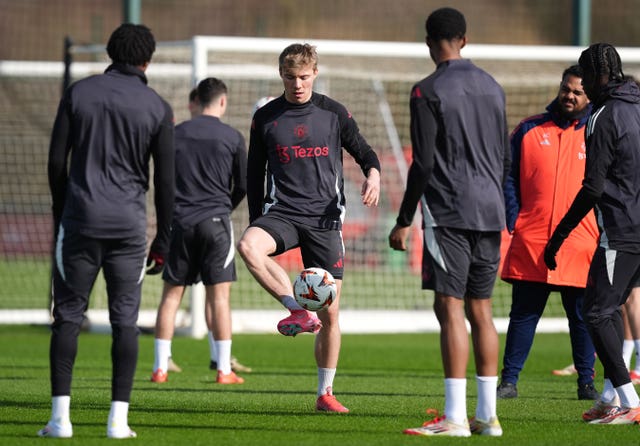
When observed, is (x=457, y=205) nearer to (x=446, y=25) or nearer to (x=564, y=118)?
(x=446, y=25)

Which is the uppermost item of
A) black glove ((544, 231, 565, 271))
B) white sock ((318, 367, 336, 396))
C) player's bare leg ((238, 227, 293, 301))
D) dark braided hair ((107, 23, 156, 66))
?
dark braided hair ((107, 23, 156, 66))

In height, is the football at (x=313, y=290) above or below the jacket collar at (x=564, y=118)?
below

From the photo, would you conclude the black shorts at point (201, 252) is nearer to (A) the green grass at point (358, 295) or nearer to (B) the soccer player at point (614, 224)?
(B) the soccer player at point (614, 224)

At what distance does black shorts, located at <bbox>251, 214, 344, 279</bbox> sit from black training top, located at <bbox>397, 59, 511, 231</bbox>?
1.43 meters

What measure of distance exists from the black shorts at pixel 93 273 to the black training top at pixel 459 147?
4.72ft

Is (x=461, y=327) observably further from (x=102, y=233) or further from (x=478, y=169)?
(x=102, y=233)

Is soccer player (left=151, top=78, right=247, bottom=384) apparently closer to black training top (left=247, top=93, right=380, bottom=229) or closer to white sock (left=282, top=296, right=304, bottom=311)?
black training top (left=247, top=93, right=380, bottom=229)

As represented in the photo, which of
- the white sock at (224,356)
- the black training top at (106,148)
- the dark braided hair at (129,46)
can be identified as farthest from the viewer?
the white sock at (224,356)

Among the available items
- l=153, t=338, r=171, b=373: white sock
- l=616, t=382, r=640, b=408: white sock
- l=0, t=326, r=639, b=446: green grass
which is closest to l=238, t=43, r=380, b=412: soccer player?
l=0, t=326, r=639, b=446: green grass

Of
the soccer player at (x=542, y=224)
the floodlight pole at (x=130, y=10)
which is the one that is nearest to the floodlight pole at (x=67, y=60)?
the floodlight pole at (x=130, y=10)

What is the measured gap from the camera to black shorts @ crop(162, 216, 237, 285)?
34.7 feet

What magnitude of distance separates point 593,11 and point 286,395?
111 ft

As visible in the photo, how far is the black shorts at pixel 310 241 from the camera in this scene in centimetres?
798

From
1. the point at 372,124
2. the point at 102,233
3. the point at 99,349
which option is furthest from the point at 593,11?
the point at 102,233
